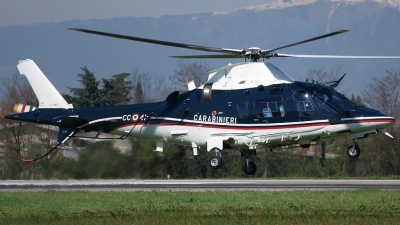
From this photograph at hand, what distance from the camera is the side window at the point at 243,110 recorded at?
86.3ft

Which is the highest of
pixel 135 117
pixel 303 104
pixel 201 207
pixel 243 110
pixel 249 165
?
pixel 303 104

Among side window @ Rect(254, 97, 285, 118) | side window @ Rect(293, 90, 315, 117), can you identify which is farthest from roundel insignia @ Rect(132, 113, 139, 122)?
side window @ Rect(293, 90, 315, 117)

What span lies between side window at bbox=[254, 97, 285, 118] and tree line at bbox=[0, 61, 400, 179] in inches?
222

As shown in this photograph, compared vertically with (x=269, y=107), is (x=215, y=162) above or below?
below

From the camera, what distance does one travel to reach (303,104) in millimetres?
25625

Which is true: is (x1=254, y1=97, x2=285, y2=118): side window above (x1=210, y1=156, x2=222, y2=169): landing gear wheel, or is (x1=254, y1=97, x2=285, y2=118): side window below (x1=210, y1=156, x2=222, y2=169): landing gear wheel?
above

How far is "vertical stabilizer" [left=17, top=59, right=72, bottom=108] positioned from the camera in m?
29.0

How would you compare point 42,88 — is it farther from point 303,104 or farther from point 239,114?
point 303,104

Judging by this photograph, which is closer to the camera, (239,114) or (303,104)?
(303,104)

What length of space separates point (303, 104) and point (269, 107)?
1114 millimetres

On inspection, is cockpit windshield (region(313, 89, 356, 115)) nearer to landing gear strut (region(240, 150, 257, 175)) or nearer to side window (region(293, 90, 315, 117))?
side window (region(293, 90, 315, 117))

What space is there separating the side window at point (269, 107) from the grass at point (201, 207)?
2537 millimetres

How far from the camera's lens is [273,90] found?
84.7 ft

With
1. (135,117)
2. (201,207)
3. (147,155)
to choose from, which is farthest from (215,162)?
(147,155)
